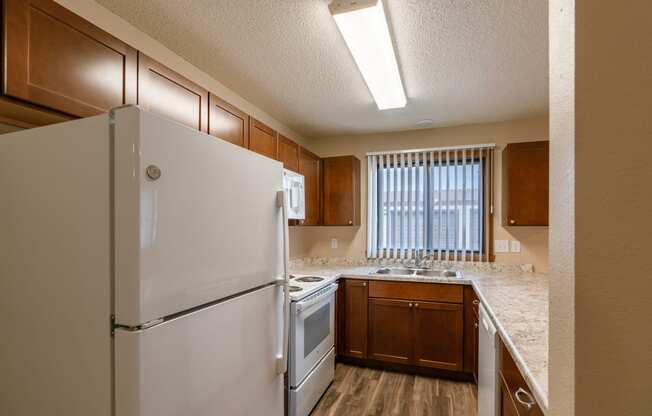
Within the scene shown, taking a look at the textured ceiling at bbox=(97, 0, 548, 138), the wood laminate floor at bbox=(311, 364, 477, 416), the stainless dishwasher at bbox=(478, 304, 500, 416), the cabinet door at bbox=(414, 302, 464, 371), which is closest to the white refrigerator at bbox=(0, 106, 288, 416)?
the textured ceiling at bbox=(97, 0, 548, 138)

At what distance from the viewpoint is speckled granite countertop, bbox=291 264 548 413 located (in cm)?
98

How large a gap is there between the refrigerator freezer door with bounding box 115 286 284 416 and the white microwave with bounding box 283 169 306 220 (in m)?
1.07

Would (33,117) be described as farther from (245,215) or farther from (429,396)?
(429,396)

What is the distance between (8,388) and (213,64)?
1.88 meters

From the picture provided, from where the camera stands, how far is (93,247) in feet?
2.94

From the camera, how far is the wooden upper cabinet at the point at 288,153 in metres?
2.61

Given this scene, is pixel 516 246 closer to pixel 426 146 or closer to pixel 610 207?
pixel 426 146

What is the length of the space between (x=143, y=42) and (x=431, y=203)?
2.83 m

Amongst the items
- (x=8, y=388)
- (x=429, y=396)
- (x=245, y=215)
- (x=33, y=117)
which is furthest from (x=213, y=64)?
(x=429, y=396)

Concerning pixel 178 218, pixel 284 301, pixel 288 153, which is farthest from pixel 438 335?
pixel 178 218

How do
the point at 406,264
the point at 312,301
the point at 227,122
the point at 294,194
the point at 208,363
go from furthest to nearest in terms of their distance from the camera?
1. the point at 406,264
2. the point at 294,194
3. the point at 312,301
4. the point at 227,122
5. the point at 208,363

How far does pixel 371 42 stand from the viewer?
5.53ft

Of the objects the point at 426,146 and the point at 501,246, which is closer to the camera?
the point at 501,246

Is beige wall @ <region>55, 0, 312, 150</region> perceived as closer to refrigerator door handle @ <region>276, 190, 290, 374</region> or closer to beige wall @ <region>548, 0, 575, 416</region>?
refrigerator door handle @ <region>276, 190, 290, 374</region>
